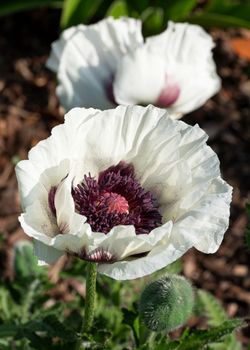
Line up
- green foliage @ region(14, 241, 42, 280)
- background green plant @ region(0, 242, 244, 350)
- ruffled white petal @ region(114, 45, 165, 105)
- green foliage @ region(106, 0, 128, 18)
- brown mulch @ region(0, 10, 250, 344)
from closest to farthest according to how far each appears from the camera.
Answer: background green plant @ region(0, 242, 244, 350), ruffled white petal @ region(114, 45, 165, 105), green foliage @ region(14, 241, 42, 280), brown mulch @ region(0, 10, 250, 344), green foliage @ region(106, 0, 128, 18)

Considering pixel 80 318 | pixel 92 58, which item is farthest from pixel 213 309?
pixel 92 58

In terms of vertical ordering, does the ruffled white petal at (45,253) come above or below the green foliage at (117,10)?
above

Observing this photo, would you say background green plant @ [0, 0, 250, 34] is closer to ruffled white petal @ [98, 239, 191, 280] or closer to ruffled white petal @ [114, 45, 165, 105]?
ruffled white petal @ [114, 45, 165, 105]

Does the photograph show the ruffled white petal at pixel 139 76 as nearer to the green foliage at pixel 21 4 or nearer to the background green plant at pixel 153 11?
the background green plant at pixel 153 11

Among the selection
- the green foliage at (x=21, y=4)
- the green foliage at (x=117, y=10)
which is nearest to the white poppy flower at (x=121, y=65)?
the green foliage at (x=117, y=10)

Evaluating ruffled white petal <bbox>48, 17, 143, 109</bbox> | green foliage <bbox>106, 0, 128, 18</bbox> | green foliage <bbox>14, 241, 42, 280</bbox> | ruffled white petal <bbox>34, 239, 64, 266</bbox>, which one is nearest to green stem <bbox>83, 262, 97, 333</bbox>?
ruffled white petal <bbox>34, 239, 64, 266</bbox>

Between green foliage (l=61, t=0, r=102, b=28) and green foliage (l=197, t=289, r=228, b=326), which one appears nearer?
green foliage (l=197, t=289, r=228, b=326)

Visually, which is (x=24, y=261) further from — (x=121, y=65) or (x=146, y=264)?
(x=146, y=264)
